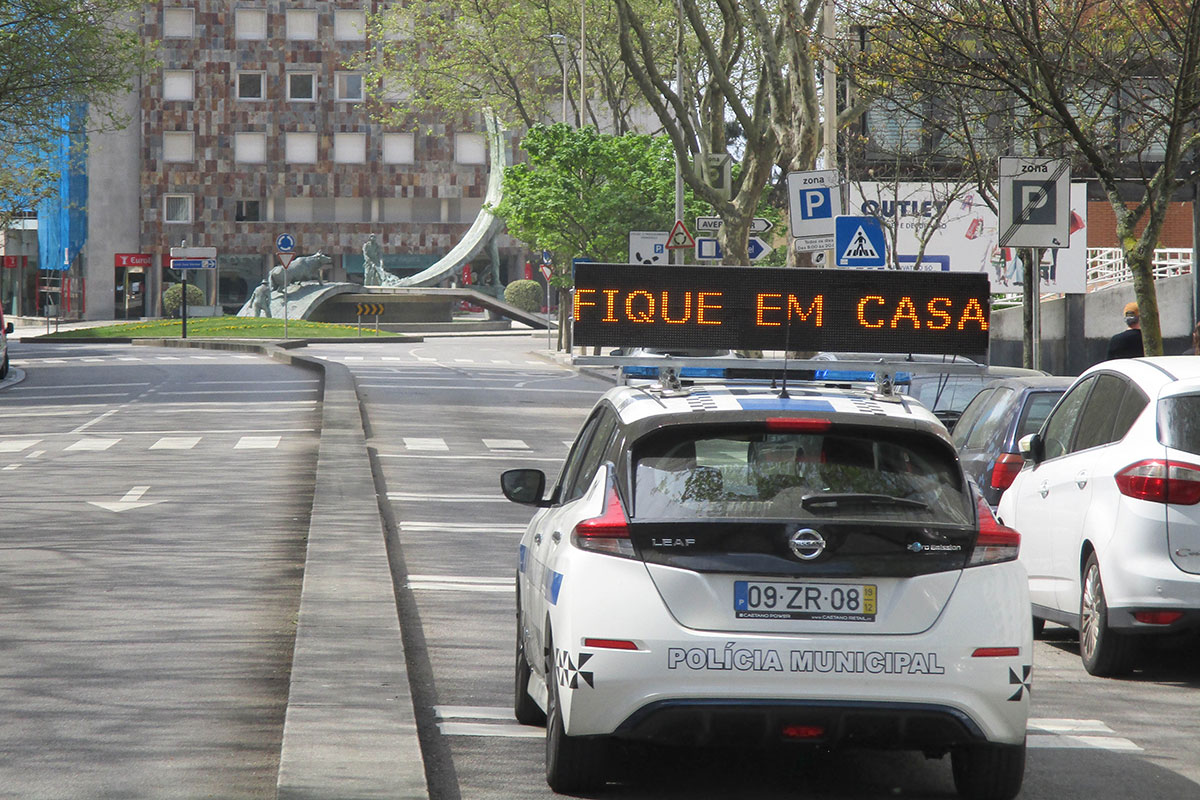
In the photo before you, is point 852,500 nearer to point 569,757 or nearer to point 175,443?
point 569,757

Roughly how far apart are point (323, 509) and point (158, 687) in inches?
229

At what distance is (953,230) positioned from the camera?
145ft

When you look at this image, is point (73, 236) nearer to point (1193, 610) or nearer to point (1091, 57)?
point (1091, 57)

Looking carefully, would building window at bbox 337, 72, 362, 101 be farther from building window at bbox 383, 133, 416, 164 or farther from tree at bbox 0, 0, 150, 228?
tree at bbox 0, 0, 150, 228

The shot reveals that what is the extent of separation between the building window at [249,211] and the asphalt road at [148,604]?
Result: 70.6 meters

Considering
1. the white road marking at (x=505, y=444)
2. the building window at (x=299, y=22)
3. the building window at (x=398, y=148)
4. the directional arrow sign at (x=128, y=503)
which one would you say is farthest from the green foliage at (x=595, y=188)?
the building window at (x=299, y=22)

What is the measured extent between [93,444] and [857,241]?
367 inches

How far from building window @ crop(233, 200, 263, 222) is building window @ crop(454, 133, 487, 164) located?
35.3 feet

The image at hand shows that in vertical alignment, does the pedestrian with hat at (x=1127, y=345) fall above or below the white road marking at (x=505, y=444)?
above

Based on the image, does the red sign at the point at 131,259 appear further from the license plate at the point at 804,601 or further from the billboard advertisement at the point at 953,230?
the license plate at the point at 804,601

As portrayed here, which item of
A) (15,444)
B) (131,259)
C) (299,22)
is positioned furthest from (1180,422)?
(299,22)

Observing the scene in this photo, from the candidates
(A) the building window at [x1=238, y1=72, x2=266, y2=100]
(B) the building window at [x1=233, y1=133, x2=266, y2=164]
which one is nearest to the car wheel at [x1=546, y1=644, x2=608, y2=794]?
(B) the building window at [x1=233, y1=133, x2=266, y2=164]

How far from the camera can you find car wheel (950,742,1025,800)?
5352 mm

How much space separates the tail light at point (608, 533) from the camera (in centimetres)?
530
